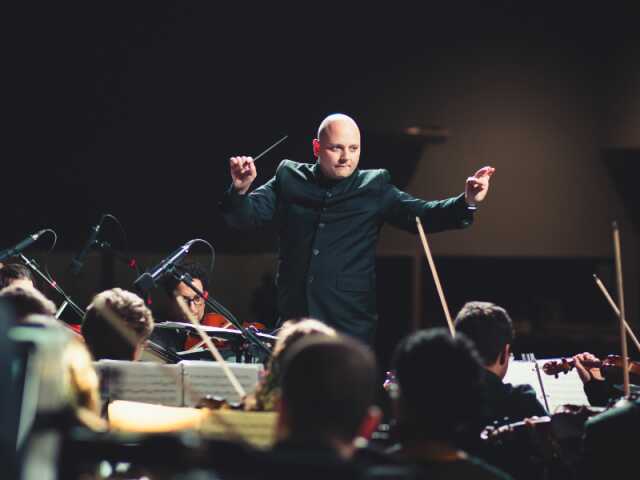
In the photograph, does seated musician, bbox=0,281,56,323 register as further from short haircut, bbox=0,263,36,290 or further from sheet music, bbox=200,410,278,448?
short haircut, bbox=0,263,36,290

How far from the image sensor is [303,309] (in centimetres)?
331

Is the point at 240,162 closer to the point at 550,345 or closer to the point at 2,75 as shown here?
the point at 2,75

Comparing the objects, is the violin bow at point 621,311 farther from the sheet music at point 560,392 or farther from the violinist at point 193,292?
the violinist at point 193,292

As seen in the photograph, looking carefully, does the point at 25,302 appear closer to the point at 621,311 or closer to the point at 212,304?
the point at 212,304

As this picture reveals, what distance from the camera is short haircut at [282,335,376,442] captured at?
4.70ft

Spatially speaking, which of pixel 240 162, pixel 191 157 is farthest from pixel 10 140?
pixel 240 162

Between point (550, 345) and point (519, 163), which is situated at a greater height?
point (519, 163)

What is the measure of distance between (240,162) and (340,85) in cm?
269

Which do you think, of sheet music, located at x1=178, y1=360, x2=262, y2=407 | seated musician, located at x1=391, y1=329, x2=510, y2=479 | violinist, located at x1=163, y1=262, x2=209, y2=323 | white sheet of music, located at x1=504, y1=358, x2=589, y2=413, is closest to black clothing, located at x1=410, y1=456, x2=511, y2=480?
seated musician, located at x1=391, y1=329, x2=510, y2=479

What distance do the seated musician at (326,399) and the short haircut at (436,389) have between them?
24cm

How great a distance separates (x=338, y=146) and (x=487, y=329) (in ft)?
2.99

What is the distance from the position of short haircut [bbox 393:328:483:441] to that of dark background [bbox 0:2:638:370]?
11.8 feet

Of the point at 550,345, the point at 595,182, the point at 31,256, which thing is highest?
the point at 595,182

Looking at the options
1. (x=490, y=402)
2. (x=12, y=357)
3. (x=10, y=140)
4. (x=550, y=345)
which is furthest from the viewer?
(x=550, y=345)
